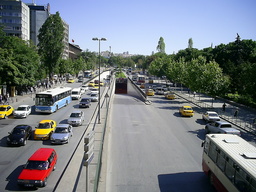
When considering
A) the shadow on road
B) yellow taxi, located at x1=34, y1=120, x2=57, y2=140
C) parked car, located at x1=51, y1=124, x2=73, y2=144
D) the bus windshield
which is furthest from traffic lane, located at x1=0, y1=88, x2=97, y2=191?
the shadow on road

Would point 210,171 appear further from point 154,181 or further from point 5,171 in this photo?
point 5,171

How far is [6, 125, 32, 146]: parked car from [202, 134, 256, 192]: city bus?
1309cm

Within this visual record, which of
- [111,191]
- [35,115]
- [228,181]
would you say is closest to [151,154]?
[111,191]

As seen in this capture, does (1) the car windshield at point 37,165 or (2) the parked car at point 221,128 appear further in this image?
(2) the parked car at point 221,128

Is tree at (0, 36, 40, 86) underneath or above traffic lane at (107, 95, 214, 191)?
above

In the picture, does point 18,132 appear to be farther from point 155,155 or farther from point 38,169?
point 155,155

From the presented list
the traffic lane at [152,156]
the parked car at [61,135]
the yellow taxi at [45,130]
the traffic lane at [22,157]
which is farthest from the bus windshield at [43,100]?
the parked car at [61,135]

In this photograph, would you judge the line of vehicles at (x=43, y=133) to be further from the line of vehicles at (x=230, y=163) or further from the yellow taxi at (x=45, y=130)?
the line of vehicles at (x=230, y=163)

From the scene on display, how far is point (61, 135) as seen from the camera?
2066cm

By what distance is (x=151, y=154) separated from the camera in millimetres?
18219

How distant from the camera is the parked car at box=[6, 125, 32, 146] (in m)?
19.5

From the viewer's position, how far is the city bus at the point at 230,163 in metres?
9.51

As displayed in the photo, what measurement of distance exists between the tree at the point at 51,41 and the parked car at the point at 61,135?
4428cm

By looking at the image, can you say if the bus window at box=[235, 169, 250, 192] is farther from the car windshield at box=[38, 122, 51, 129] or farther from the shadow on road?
the car windshield at box=[38, 122, 51, 129]
